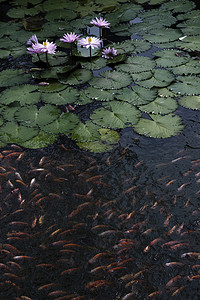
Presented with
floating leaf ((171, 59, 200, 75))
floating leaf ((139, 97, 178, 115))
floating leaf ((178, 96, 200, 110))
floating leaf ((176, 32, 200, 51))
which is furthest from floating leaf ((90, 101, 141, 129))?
floating leaf ((176, 32, 200, 51))

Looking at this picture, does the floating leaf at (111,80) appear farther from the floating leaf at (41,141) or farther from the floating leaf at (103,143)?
the floating leaf at (41,141)

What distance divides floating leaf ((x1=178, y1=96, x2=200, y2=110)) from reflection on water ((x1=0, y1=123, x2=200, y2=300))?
1.82ft

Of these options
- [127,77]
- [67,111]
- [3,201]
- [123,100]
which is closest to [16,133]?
Result: [67,111]

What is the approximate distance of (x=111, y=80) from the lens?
443 centimetres

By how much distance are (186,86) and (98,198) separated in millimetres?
2100

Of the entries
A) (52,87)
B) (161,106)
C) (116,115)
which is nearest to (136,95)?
(161,106)

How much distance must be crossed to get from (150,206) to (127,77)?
2.14m

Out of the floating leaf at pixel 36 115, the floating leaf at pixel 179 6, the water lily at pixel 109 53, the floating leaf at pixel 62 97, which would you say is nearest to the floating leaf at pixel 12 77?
the floating leaf at pixel 62 97

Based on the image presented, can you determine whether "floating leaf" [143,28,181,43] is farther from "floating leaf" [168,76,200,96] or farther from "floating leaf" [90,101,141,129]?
"floating leaf" [90,101,141,129]

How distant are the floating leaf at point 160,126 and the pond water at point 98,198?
0.02m

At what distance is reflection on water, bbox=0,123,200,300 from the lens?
237 cm

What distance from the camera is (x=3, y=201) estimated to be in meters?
3.05

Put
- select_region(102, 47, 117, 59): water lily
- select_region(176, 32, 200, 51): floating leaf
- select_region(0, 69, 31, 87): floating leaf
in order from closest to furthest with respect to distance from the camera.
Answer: select_region(0, 69, 31, 87): floating leaf → select_region(102, 47, 117, 59): water lily → select_region(176, 32, 200, 51): floating leaf

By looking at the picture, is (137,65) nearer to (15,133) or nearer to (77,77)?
(77,77)
